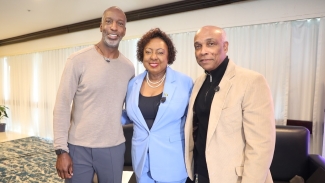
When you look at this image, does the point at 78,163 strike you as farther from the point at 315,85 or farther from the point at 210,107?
the point at 315,85

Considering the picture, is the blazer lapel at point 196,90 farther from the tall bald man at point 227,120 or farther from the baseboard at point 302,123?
the baseboard at point 302,123

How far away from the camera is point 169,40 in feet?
5.07

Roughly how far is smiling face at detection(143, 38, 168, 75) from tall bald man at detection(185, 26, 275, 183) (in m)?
0.28

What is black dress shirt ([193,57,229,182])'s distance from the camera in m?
1.25

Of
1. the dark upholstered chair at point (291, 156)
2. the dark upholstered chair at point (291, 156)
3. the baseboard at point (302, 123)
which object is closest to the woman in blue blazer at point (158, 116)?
the dark upholstered chair at point (291, 156)

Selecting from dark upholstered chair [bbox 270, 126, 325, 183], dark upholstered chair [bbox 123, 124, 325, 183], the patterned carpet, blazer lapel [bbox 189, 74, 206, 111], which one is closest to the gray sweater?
blazer lapel [bbox 189, 74, 206, 111]

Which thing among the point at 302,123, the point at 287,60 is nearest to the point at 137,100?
the point at 287,60

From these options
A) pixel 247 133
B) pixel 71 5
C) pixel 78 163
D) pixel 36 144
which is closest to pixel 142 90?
pixel 78 163

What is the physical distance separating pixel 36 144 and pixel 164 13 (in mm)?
3908

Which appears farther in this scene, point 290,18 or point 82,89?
point 290,18

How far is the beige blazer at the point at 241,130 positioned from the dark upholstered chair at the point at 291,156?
3.98 feet

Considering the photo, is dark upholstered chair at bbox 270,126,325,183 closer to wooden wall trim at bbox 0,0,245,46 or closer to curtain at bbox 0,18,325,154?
curtain at bbox 0,18,325,154

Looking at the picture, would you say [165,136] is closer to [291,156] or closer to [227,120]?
[227,120]

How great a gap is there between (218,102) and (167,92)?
35 cm
